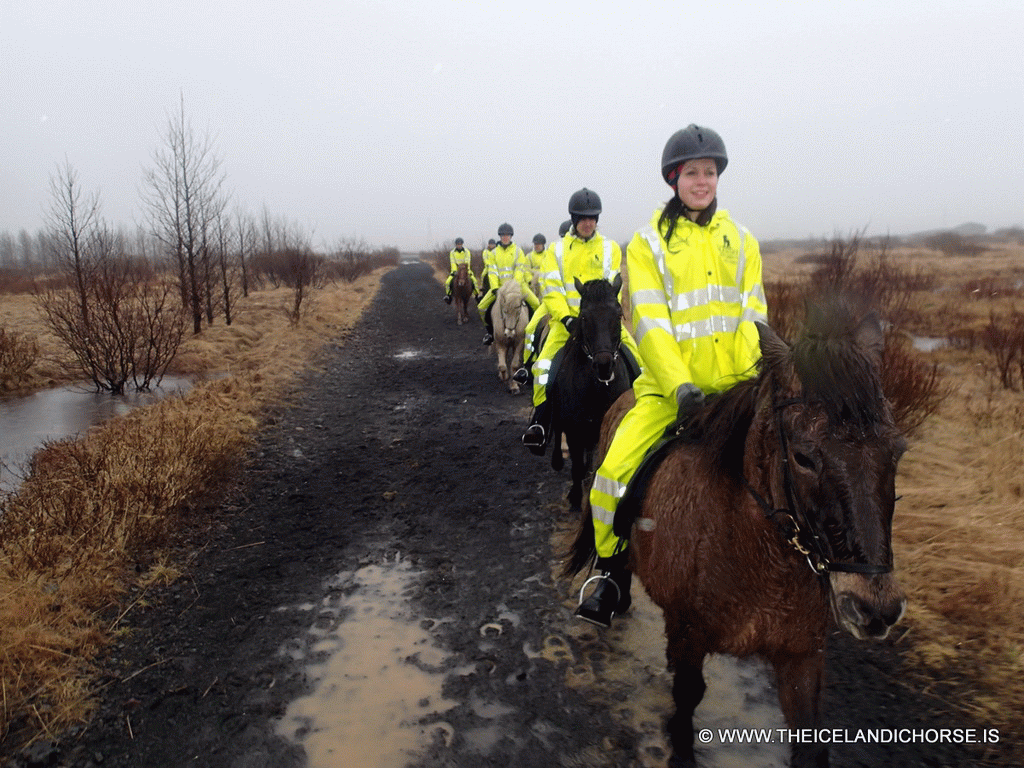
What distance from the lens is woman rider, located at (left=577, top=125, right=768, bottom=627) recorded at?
295cm

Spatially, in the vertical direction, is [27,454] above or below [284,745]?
above

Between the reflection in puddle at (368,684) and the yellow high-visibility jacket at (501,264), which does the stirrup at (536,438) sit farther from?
the yellow high-visibility jacket at (501,264)

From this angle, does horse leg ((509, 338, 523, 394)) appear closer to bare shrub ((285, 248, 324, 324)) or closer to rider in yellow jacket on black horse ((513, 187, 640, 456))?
rider in yellow jacket on black horse ((513, 187, 640, 456))

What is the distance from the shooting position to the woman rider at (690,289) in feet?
9.67

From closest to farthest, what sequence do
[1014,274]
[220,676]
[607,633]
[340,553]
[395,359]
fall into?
[220,676]
[607,633]
[340,553]
[395,359]
[1014,274]

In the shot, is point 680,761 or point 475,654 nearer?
point 680,761

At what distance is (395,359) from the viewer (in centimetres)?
1473

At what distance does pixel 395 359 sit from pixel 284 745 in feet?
39.5

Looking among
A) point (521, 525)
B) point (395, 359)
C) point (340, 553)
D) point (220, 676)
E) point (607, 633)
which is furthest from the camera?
point (395, 359)

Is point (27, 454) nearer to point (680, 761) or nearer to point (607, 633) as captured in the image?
point (607, 633)

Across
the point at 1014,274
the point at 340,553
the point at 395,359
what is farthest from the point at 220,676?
the point at 1014,274

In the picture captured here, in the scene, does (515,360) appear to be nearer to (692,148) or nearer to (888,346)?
(888,346)

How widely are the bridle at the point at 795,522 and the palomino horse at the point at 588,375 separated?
3.39 meters

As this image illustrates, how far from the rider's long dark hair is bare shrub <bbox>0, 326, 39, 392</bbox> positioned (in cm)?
1197
